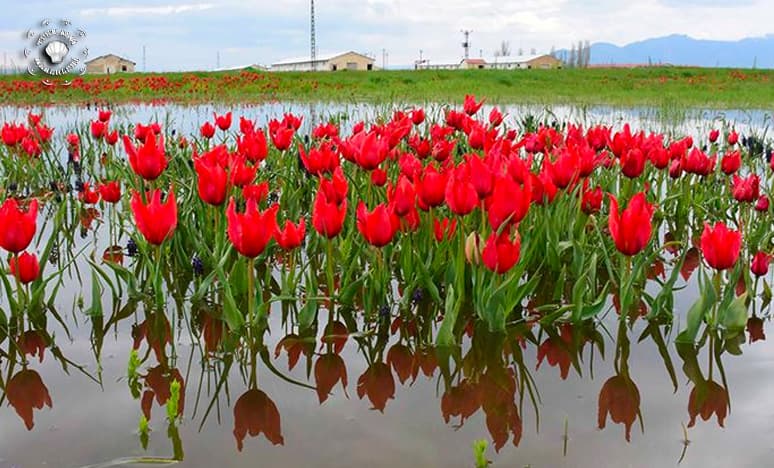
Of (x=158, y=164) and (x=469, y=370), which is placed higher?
(x=158, y=164)

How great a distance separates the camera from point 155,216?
10.1 feet

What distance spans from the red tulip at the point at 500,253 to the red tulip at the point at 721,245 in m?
0.75

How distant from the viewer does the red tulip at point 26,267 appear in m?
3.19

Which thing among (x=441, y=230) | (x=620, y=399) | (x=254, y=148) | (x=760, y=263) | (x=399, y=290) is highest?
(x=254, y=148)

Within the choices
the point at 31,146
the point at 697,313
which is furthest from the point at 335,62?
the point at 697,313

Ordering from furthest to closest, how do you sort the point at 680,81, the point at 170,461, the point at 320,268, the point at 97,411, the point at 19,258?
1. the point at 680,81
2. the point at 320,268
3. the point at 19,258
4. the point at 97,411
5. the point at 170,461

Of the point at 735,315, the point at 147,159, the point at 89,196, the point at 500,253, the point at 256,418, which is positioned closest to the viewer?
the point at 256,418

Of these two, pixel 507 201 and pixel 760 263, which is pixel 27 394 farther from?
pixel 760 263

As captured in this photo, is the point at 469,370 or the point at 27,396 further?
the point at 469,370

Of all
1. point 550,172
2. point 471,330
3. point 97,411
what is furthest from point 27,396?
point 550,172

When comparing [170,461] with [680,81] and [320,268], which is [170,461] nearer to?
[320,268]

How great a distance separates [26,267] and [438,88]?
88.3 ft

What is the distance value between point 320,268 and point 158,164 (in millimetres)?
1066

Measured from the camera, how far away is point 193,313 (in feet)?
11.8
